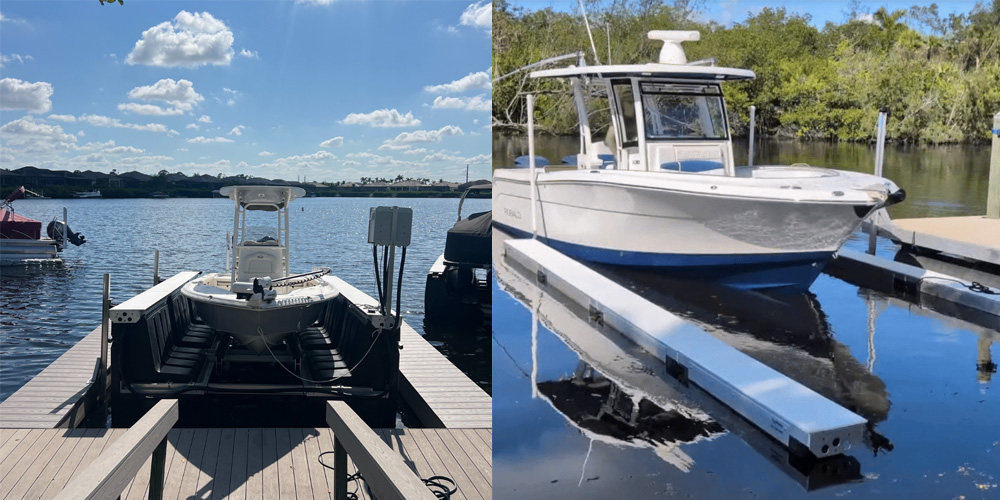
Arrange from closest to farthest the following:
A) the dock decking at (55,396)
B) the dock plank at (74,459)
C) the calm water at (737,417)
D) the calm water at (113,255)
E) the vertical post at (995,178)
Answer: the dock plank at (74,459), the calm water at (737,417), the dock decking at (55,396), the calm water at (113,255), the vertical post at (995,178)

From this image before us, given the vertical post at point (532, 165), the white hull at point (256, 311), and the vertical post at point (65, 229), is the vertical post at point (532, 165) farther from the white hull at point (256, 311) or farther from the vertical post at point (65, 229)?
the vertical post at point (65, 229)

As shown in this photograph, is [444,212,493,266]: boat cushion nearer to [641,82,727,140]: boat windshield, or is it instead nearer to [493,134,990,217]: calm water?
[641,82,727,140]: boat windshield

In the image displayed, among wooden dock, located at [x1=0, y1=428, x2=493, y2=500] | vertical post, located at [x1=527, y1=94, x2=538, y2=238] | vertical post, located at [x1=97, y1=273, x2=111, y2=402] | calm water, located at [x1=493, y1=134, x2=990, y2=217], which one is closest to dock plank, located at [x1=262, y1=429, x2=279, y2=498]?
wooden dock, located at [x1=0, y1=428, x2=493, y2=500]

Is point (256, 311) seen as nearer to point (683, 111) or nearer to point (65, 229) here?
point (65, 229)

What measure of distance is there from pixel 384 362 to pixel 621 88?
336cm

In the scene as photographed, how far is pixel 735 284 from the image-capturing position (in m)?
5.73

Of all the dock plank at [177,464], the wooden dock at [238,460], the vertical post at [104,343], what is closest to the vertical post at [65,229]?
the vertical post at [104,343]

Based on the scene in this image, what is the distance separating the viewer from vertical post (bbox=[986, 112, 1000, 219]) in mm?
6238

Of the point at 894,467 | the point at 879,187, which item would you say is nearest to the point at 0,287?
the point at 894,467

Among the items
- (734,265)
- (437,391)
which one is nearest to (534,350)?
(437,391)

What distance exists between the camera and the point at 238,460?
223cm

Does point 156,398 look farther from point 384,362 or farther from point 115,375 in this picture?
point 384,362

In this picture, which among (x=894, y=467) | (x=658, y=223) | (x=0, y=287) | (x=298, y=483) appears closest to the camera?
(x=298, y=483)

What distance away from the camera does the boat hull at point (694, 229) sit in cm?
470
